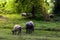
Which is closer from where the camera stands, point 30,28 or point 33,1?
point 30,28

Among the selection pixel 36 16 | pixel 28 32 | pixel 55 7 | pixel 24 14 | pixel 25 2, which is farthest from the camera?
pixel 55 7

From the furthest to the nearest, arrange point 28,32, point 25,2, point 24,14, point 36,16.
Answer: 1. point 24,14
2. point 36,16
3. point 25,2
4. point 28,32

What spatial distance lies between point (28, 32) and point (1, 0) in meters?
11.9

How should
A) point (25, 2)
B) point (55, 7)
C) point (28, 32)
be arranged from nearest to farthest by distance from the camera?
point (28, 32) → point (25, 2) → point (55, 7)

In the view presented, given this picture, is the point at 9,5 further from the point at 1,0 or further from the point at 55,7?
the point at 55,7

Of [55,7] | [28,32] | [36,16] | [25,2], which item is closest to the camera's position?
[28,32]

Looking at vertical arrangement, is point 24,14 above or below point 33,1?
below

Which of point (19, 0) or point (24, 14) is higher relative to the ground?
point (19, 0)

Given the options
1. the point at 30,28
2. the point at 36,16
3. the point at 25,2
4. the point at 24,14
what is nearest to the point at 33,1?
the point at 25,2

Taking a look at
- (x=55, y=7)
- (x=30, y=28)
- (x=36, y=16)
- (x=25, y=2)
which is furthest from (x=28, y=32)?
(x=55, y=7)

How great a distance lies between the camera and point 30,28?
15727 millimetres

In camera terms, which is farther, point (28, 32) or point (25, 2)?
point (25, 2)

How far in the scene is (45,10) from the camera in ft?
75.2

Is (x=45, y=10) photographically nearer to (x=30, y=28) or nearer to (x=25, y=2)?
(x=25, y=2)
